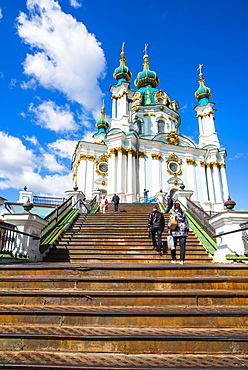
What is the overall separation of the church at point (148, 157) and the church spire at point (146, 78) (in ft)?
25.7

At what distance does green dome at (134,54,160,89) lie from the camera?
4388 cm

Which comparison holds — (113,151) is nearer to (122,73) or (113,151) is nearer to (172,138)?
(172,138)

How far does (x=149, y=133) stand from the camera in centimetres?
3675

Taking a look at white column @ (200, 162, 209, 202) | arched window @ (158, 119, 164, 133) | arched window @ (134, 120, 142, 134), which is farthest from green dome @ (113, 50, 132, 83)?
white column @ (200, 162, 209, 202)

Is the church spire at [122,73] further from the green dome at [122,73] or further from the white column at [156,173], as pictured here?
the white column at [156,173]

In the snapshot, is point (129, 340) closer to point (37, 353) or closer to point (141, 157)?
point (37, 353)

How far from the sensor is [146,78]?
43875mm

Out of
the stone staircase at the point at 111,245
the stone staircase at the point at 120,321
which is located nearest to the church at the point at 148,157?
the stone staircase at the point at 111,245

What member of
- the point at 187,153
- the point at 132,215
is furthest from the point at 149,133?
the point at 132,215

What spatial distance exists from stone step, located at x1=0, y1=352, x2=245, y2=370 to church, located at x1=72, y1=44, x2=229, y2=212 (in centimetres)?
2496

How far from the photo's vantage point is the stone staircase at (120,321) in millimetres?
2842

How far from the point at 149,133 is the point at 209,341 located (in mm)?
35071

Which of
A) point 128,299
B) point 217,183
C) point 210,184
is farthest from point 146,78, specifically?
point 128,299

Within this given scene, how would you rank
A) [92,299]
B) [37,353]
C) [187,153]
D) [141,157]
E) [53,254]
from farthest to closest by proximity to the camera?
[187,153], [141,157], [53,254], [92,299], [37,353]
